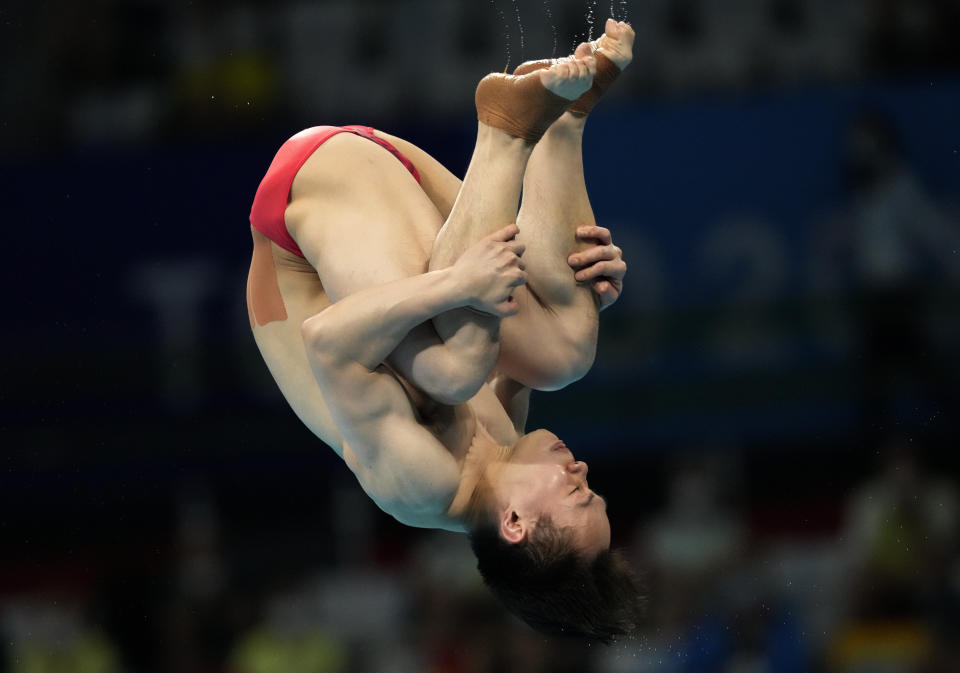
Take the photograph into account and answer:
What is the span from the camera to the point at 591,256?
124 inches

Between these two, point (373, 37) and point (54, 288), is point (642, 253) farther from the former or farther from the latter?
point (54, 288)

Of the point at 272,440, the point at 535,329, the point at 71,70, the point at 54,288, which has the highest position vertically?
the point at 535,329

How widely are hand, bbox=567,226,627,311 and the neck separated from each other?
420 millimetres

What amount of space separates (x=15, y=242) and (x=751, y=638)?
4.09m

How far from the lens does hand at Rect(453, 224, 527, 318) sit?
2762 mm

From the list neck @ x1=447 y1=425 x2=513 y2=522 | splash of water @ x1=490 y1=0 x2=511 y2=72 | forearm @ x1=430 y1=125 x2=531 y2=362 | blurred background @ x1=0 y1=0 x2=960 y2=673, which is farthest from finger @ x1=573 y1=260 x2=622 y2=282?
splash of water @ x1=490 y1=0 x2=511 y2=72

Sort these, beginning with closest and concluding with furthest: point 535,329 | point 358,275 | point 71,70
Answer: point 358,275
point 535,329
point 71,70

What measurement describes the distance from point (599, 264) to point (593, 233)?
0.08m

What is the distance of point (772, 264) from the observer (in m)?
6.76

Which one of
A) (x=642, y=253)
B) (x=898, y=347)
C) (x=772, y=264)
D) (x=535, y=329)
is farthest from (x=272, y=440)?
(x=535, y=329)

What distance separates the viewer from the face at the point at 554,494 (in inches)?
122

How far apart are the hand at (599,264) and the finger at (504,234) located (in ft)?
1.07

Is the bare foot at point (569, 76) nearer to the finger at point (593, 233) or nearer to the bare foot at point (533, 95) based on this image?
the bare foot at point (533, 95)

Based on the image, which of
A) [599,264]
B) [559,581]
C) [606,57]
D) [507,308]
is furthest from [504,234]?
[559,581]
